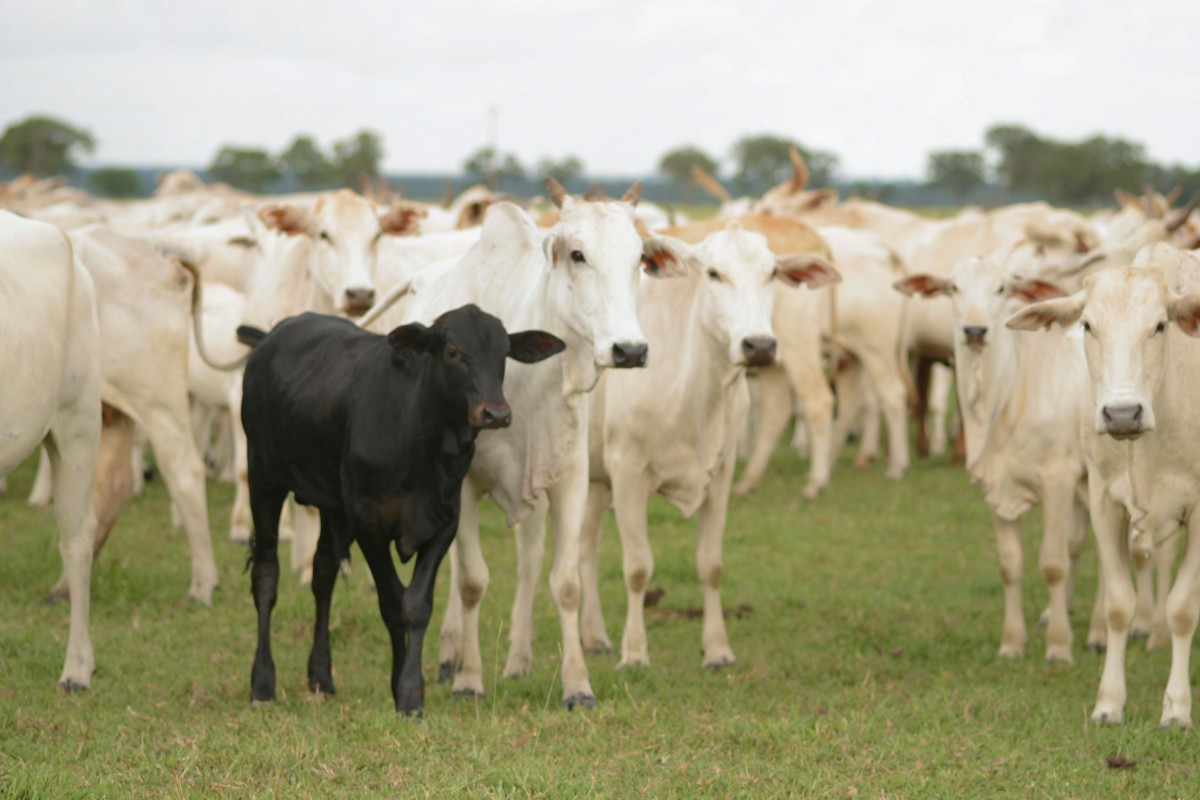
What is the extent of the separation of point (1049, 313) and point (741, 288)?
135 centimetres

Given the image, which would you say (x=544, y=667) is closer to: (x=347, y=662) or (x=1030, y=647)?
(x=347, y=662)

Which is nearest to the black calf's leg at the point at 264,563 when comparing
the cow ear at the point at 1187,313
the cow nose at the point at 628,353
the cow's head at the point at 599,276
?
the cow's head at the point at 599,276

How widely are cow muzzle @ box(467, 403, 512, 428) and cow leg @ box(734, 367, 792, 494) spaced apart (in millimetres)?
6691

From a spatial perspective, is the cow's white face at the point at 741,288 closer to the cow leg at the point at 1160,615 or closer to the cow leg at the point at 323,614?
the cow leg at the point at 323,614

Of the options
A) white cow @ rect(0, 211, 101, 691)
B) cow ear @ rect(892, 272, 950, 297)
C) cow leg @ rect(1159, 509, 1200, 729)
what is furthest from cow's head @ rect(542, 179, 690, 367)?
cow ear @ rect(892, 272, 950, 297)

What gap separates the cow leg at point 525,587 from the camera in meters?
6.21

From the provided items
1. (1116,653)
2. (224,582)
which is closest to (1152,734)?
(1116,653)

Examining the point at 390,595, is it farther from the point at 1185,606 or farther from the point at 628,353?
the point at 1185,606

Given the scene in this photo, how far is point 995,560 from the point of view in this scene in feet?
30.2

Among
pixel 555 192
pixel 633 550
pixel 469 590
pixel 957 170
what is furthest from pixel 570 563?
pixel 957 170

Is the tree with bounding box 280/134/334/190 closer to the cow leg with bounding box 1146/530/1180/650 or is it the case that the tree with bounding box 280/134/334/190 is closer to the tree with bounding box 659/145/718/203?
the tree with bounding box 659/145/718/203

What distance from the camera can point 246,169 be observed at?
232ft

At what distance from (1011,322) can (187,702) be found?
12.0 ft

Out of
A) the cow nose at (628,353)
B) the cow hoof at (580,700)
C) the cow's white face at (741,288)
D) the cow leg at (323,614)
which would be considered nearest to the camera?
the cow nose at (628,353)
